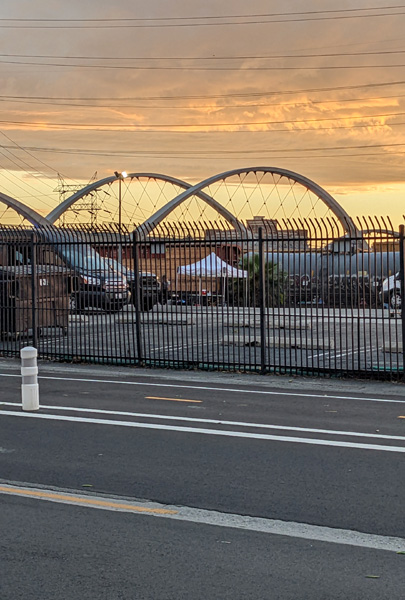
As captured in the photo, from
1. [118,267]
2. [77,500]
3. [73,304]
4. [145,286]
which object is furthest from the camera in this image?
[73,304]

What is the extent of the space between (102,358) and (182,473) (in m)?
9.64

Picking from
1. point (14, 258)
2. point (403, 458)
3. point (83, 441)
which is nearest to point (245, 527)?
point (403, 458)

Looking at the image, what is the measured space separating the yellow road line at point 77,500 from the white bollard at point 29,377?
3.99 metres

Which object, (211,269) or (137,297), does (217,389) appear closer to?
(211,269)

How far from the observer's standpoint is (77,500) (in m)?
7.16

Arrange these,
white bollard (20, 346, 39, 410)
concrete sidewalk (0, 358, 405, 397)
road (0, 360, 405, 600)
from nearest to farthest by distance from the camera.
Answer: road (0, 360, 405, 600) → white bollard (20, 346, 39, 410) → concrete sidewalk (0, 358, 405, 397)

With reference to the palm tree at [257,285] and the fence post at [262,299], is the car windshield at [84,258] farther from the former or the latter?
the fence post at [262,299]

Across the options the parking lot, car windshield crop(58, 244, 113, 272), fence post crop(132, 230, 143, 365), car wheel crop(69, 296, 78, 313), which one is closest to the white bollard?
the parking lot

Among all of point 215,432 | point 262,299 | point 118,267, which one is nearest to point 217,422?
point 215,432

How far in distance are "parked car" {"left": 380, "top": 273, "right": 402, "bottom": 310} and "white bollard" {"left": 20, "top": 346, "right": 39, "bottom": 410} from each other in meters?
6.33

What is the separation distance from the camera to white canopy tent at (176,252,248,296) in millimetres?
15797

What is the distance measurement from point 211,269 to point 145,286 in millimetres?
Result: 1663

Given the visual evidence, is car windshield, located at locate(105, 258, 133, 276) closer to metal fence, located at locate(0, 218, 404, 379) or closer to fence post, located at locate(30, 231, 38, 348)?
metal fence, located at locate(0, 218, 404, 379)

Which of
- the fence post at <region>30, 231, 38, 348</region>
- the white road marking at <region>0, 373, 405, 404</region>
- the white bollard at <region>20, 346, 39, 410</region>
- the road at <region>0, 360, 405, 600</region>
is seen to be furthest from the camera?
the fence post at <region>30, 231, 38, 348</region>
